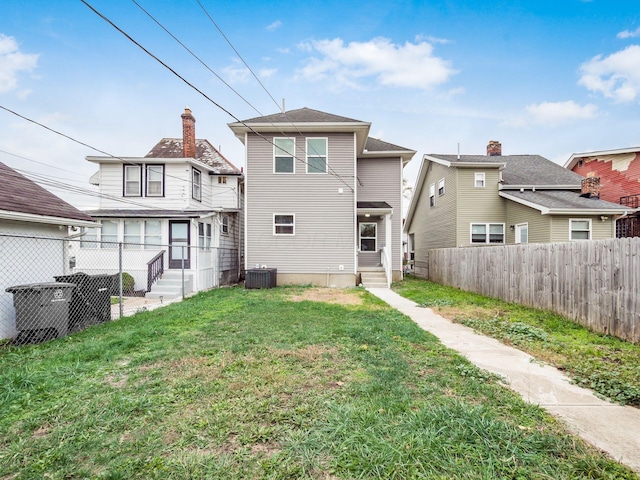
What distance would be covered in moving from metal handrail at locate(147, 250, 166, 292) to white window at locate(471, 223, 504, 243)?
1492 centimetres

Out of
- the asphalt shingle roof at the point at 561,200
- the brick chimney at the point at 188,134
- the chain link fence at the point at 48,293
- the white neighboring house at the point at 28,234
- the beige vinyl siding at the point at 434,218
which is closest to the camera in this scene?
the chain link fence at the point at 48,293

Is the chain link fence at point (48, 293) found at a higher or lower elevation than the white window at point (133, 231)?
lower

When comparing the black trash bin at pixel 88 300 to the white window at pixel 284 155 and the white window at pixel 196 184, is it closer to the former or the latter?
the white window at pixel 196 184

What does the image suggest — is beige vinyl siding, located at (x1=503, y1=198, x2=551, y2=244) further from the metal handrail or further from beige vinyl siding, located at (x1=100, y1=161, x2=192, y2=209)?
the metal handrail

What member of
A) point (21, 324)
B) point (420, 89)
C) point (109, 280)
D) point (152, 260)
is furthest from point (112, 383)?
point (420, 89)

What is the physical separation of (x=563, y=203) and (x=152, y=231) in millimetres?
18525

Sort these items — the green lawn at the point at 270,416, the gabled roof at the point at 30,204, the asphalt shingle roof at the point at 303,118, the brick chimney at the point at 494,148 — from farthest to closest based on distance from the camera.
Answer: the brick chimney at the point at 494,148 → the asphalt shingle roof at the point at 303,118 → the gabled roof at the point at 30,204 → the green lawn at the point at 270,416

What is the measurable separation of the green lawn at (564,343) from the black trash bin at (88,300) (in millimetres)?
7844

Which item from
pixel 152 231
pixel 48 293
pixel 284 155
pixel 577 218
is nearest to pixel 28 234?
pixel 48 293

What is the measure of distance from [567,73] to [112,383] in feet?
65.2

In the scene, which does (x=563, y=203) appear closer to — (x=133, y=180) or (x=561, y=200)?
(x=561, y=200)

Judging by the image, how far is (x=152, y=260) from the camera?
11227mm

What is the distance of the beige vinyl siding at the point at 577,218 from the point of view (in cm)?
1359

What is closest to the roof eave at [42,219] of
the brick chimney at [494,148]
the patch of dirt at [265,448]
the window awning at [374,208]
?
the patch of dirt at [265,448]
